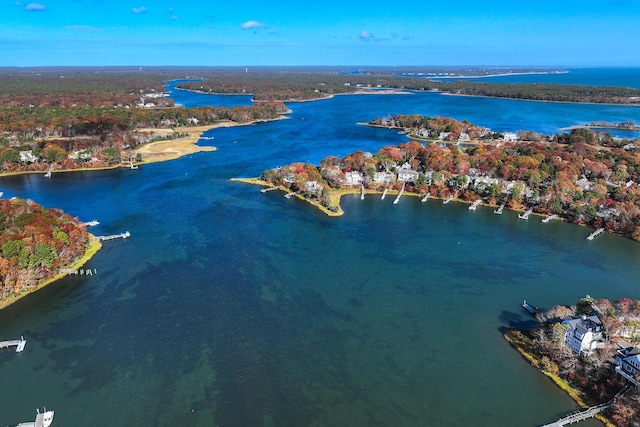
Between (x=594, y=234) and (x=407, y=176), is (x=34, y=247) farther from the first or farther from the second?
(x=594, y=234)

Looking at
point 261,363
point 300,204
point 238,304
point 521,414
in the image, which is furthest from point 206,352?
point 300,204

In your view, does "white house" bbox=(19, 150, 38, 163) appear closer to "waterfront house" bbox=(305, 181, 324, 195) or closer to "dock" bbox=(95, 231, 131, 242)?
"dock" bbox=(95, 231, 131, 242)

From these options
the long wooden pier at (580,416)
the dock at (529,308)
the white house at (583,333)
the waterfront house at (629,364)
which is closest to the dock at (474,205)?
the dock at (529,308)

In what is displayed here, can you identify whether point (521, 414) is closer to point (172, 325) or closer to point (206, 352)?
point (206, 352)

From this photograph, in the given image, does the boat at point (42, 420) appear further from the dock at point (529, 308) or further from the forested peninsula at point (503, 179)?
the forested peninsula at point (503, 179)

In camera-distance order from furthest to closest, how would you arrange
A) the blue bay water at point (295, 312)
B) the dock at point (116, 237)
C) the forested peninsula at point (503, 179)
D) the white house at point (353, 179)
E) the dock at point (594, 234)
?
the white house at point (353, 179) < the forested peninsula at point (503, 179) < the dock at point (594, 234) < the dock at point (116, 237) < the blue bay water at point (295, 312)

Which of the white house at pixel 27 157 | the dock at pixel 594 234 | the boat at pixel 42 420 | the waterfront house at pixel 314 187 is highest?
the white house at pixel 27 157
